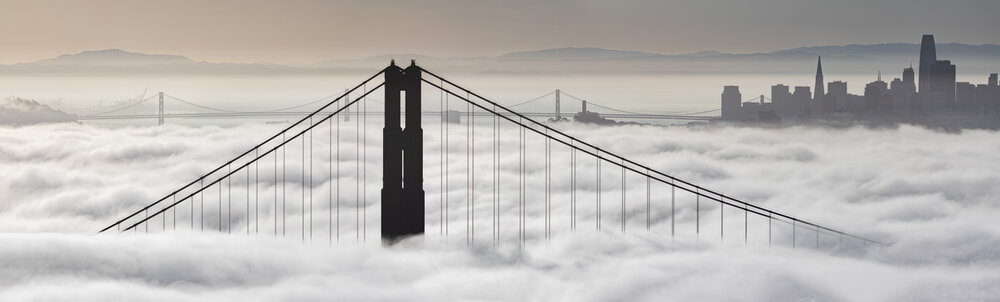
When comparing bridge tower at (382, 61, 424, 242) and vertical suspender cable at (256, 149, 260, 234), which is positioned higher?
bridge tower at (382, 61, 424, 242)

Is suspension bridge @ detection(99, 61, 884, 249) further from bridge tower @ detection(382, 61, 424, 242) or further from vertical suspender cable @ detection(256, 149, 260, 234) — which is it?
bridge tower @ detection(382, 61, 424, 242)

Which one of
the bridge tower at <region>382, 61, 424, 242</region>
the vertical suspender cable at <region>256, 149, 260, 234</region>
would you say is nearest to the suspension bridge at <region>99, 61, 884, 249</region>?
the vertical suspender cable at <region>256, 149, 260, 234</region>

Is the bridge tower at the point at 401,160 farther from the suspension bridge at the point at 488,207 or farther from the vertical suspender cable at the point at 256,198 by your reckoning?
the suspension bridge at the point at 488,207

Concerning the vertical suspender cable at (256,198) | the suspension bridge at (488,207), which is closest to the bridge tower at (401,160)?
the vertical suspender cable at (256,198)

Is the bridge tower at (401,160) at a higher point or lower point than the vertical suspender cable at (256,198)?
higher

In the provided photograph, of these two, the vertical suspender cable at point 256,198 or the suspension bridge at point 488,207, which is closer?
the vertical suspender cable at point 256,198

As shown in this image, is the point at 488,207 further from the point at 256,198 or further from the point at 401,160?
the point at 401,160

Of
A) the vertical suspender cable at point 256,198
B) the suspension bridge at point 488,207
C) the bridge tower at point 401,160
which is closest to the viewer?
the bridge tower at point 401,160

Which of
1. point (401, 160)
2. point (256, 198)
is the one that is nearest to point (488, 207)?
point (256, 198)

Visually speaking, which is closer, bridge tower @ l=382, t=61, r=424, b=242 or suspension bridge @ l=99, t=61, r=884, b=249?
bridge tower @ l=382, t=61, r=424, b=242

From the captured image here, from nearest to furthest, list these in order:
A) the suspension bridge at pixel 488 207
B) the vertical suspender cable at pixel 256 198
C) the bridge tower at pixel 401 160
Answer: the bridge tower at pixel 401 160 → the vertical suspender cable at pixel 256 198 → the suspension bridge at pixel 488 207
